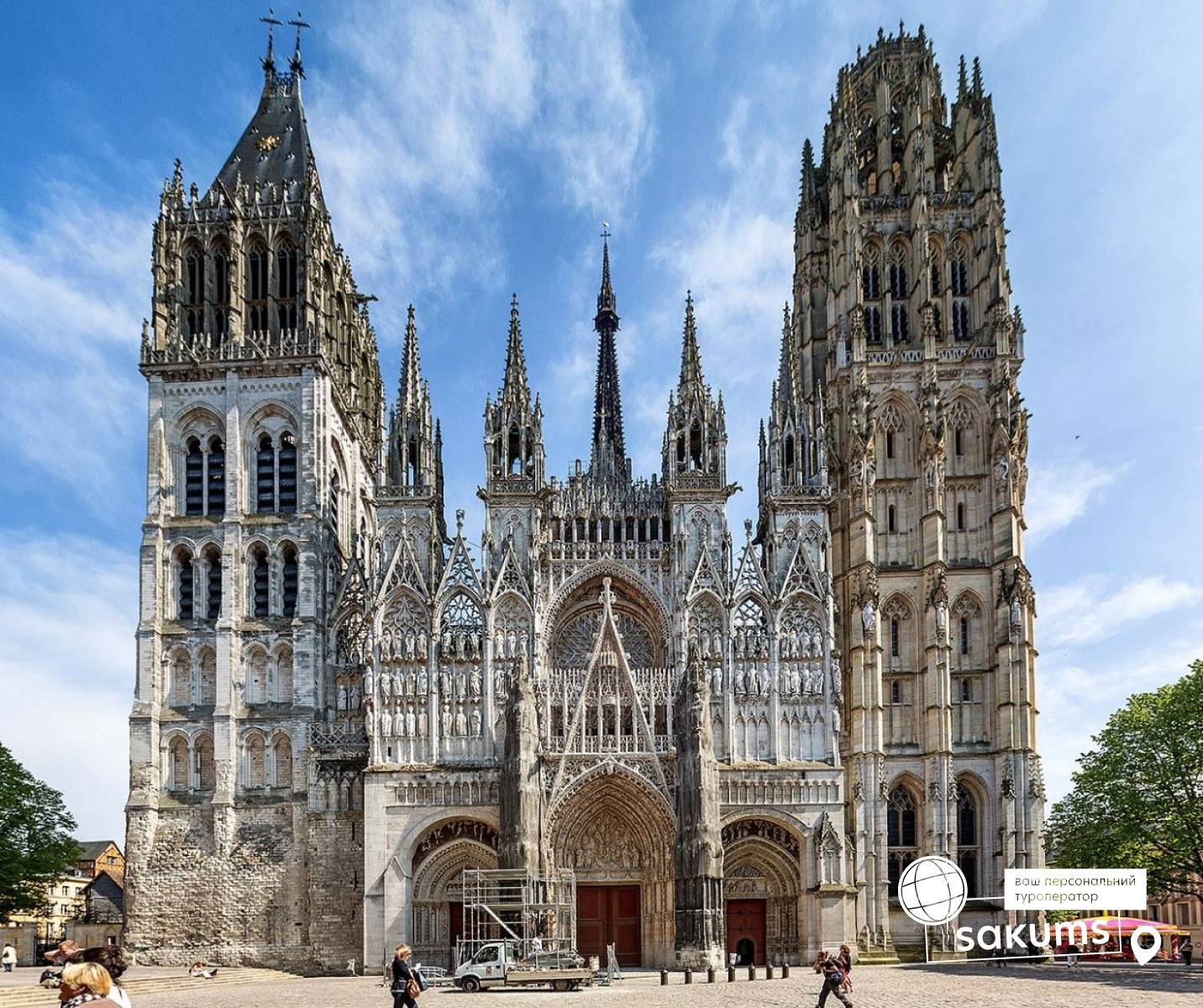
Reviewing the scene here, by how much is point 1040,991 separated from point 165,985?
27578mm

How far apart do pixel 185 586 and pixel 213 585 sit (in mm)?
1172

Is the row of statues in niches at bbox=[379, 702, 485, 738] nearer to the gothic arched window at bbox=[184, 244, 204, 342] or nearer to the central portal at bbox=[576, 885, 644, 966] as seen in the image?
the central portal at bbox=[576, 885, 644, 966]

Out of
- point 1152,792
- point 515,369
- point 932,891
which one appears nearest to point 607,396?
point 515,369

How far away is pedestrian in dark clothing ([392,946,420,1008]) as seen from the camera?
21344mm

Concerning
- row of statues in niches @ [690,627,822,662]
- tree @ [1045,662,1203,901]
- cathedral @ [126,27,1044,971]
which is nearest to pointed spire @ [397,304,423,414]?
cathedral @ [126,27,1044,971]

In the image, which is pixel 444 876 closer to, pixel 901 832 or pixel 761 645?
pixel 761 645

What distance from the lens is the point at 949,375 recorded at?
56.2 meters

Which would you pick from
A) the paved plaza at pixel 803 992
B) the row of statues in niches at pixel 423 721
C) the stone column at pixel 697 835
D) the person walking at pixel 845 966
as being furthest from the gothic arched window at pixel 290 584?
the person walking at pixel 845 966

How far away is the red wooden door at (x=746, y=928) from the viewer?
48.1 metres

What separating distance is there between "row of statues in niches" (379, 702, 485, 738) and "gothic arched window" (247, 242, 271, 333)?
720 inches

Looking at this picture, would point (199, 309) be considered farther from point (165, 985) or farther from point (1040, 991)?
point (1040, 991)

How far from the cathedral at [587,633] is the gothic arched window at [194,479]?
0.13m

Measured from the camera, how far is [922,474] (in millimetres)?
54812

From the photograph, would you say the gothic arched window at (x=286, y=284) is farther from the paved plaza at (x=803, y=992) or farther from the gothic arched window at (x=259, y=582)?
the paved plaza at (x=803, y=992)
